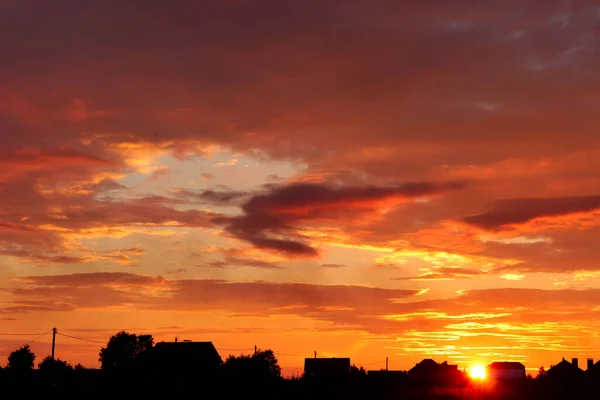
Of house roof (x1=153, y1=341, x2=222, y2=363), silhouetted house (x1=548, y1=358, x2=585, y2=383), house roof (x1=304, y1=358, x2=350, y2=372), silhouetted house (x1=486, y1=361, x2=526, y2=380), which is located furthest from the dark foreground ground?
silhouetted house (x1=486, y1=361, x2=526, y2=380)

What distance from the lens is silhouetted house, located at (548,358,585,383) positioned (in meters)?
101

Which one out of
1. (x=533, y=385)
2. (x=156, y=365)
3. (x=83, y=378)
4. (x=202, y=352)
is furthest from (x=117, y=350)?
(x=533, y=385)

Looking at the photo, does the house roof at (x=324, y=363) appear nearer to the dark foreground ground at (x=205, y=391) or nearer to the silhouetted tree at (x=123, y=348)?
the silhouetted tree at (x=123, y=348)

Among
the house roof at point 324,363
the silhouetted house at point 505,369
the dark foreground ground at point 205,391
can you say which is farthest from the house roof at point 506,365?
the dark foreground ground at point 205,391

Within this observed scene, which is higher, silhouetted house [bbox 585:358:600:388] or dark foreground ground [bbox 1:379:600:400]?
silhouetted house [bbox 585:358:600:388]

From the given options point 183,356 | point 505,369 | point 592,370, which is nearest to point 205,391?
point 183,356

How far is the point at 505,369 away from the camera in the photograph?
171750 millimetres

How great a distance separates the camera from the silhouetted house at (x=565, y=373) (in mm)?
101300

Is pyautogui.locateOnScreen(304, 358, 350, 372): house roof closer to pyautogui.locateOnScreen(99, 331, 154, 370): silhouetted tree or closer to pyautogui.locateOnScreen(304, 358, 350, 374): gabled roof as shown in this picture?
pyautogui.locateOnScreen(304, 358, 350, 374): gabled roof

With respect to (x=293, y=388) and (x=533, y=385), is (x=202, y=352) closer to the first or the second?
(x=533, y=385)

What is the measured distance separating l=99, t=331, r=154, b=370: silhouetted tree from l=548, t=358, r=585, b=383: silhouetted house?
62678 mm

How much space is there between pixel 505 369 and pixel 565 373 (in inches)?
2424

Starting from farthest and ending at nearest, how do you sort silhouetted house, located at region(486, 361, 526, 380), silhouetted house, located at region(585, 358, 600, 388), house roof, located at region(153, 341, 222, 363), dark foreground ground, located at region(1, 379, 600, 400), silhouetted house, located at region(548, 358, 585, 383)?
silhouetted house, located at region(486, 361, 526, 380), silhouetted house, located at region(585, 358, 600, 388), house roof, located at region(153, 341, 222, 363), silhouetted house, located at region(548, 358, 585, 383), dark foreground ground, located at region(1, 379, 600, 400)

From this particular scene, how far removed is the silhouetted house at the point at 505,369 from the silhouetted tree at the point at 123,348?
70747mm
